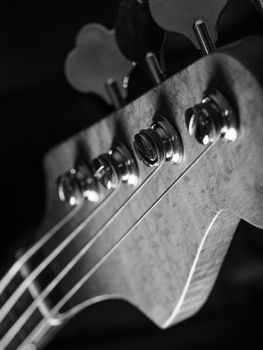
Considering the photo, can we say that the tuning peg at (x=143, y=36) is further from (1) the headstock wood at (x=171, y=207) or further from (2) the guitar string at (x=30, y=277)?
(2) the guitar string at (x=30, y=277)

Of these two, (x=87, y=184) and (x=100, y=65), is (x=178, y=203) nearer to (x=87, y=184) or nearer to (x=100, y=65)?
(x=87, y=184)

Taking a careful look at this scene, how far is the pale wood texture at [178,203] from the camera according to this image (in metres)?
0.54

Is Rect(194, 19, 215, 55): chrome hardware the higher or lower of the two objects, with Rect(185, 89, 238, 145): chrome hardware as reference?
higher

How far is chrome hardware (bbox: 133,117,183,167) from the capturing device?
62 centimetres

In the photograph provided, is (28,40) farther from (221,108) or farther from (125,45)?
(221,108)

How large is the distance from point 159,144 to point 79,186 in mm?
232

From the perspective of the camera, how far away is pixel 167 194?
685 millimetres

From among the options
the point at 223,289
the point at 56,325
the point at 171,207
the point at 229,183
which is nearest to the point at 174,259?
the point at 171,207

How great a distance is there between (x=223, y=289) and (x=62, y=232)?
1.72 ft

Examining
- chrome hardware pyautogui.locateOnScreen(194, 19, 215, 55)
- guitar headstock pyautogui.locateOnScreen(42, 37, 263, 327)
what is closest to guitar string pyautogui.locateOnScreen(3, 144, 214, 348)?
guitar headstock pyautogui.locateOnScreen(42, 37, 263, 327)

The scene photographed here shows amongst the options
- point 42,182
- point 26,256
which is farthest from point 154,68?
point 42,182

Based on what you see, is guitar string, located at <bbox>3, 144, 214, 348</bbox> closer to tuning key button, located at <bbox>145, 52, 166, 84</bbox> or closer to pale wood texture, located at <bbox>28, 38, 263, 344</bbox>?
pale wood texture, located at <bbox>28, 38, 263, 344</bbox>

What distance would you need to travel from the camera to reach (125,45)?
787 millimetres

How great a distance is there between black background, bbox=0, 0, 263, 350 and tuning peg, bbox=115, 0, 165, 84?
0.42m
